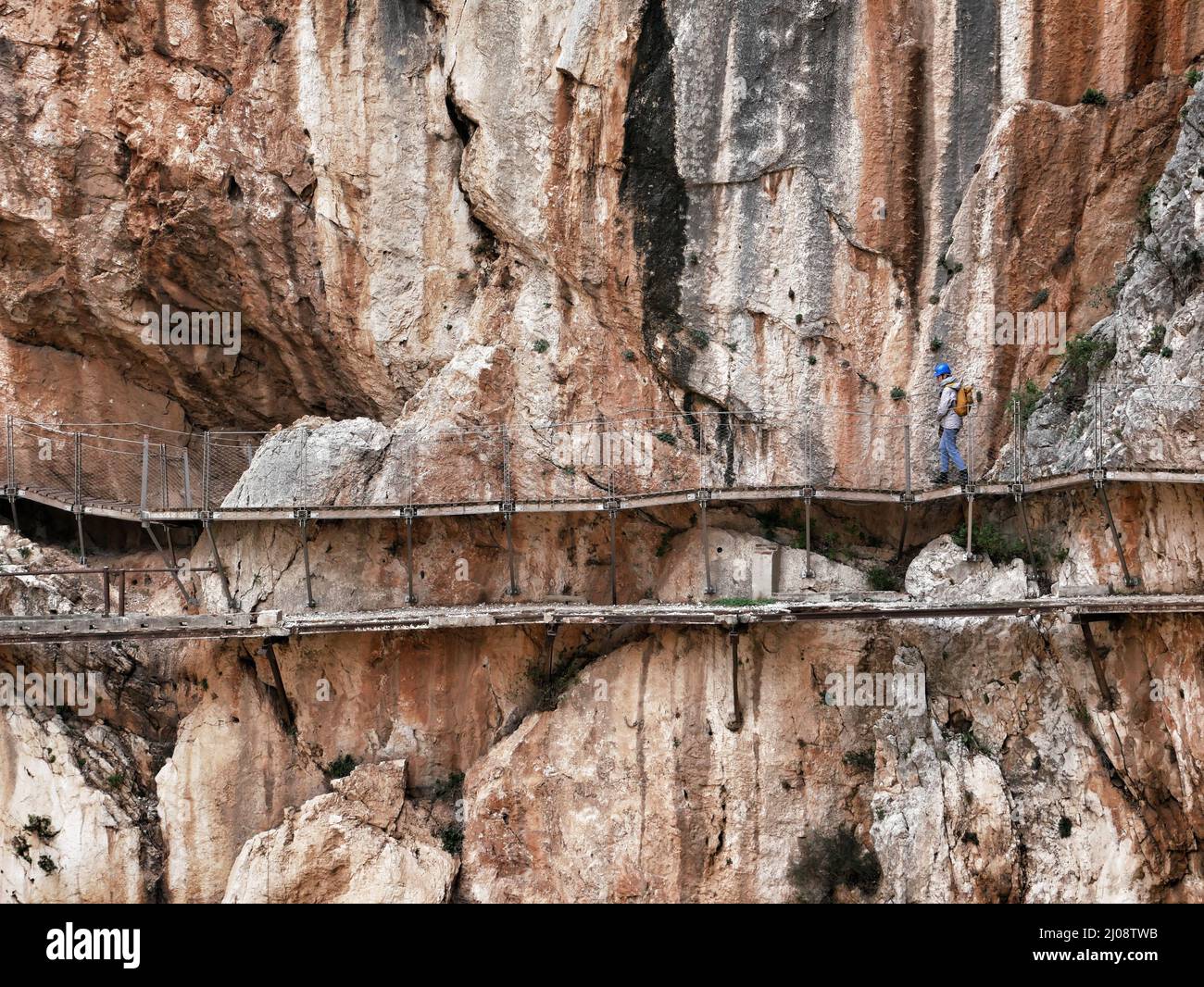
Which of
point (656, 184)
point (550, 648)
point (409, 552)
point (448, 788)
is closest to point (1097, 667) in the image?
point (550, 648)

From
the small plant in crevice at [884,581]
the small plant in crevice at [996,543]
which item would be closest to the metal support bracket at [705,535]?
the small plant in crevice at [884,581]

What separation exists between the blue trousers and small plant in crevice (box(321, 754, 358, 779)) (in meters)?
11.0

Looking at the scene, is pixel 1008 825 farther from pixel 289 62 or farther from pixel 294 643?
pixel 289 62

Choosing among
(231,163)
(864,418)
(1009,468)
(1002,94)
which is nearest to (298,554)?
(231,163)

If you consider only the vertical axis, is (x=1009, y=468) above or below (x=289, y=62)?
below

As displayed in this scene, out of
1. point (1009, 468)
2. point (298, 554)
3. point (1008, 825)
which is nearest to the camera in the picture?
point (1008, 825)

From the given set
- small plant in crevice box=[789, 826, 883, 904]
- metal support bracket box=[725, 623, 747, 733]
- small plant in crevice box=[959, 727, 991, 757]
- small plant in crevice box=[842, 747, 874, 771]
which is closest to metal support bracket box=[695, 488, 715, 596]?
metal support bracket box=[725, 623, 747, 733]

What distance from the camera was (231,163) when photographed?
1219 inches

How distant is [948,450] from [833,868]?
23.3 feet

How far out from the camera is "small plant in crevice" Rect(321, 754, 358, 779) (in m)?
27.9

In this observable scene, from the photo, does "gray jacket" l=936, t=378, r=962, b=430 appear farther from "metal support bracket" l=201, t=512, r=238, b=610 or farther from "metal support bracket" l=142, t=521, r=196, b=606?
"metal support bracket" l=142, t=521, r=196, b=606

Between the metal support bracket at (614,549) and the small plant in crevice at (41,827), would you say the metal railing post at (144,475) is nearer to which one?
the small plant in crevice at (41,827)

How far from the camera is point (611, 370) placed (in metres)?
29.6

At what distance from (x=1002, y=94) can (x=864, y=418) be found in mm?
5907
